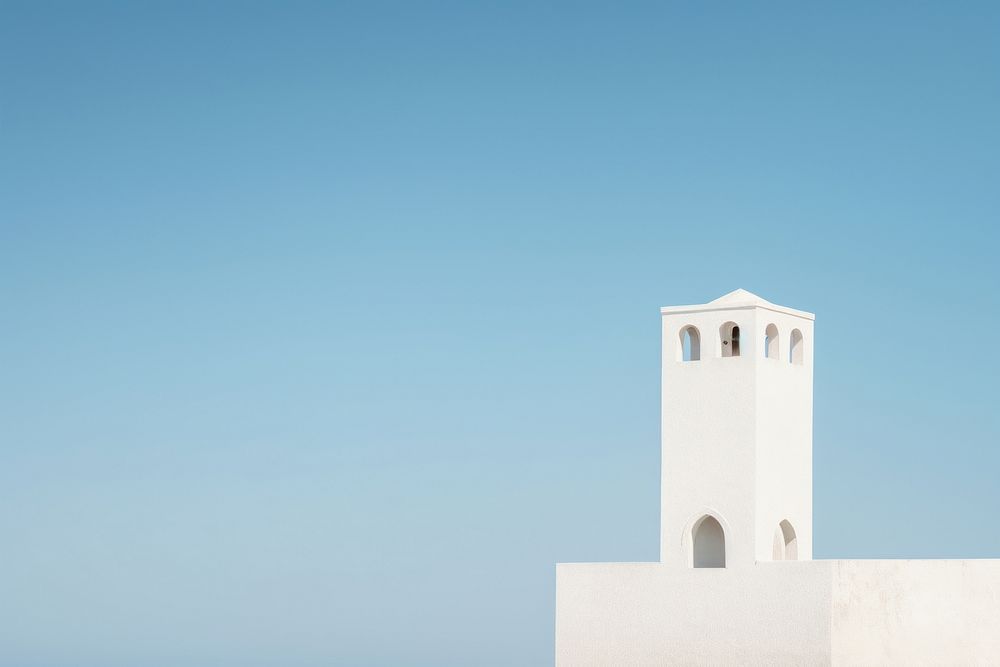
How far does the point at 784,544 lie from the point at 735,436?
213cm

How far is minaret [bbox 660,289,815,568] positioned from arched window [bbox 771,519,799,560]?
0.05 feet

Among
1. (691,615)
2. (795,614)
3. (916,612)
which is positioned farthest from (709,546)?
(916,612)

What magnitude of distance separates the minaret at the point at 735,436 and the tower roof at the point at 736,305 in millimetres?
21

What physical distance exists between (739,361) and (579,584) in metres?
4.46

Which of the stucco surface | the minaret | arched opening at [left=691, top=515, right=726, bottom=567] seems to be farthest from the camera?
arched opening at [left=691, top=515, right=726, bottom=567]

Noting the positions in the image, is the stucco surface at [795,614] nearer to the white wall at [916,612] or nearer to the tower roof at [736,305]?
the white wall at [916,612]

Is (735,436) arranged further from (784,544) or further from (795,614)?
(795,614)

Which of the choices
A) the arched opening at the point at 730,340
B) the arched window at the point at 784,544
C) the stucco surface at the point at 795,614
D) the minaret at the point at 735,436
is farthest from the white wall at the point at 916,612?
the arched opening at the point at 730,340

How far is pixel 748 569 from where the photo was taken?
92.4 feet

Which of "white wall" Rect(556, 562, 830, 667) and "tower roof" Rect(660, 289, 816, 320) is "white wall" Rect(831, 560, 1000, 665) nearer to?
"white wall" Rect(556, 562, 830, 667)

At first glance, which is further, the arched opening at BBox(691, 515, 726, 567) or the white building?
the arched opening at BBox(691, 515, 726, 567)

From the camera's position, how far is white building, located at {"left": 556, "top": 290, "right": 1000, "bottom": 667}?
27.5 meters

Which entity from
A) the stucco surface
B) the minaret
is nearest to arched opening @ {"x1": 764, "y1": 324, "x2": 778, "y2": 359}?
the minaret

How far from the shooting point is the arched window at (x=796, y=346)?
99.0 feet
